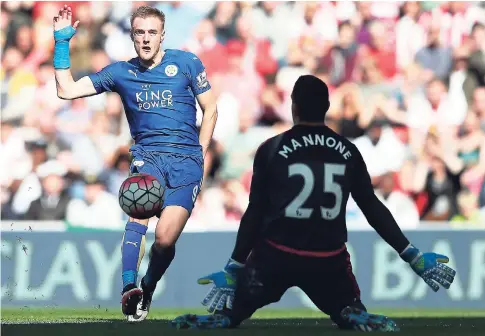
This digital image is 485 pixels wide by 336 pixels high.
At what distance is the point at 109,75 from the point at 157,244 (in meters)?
1.42

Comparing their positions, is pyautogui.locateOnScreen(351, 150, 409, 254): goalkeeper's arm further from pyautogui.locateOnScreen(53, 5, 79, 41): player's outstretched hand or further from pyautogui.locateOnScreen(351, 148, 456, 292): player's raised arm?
pyautogui.locateOnScreen(53, 5, 79, 41): player's outstretched hand

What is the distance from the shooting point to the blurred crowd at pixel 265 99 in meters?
13.3

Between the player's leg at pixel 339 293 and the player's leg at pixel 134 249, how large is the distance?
1.58m

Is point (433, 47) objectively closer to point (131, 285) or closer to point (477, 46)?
point (477, 46)

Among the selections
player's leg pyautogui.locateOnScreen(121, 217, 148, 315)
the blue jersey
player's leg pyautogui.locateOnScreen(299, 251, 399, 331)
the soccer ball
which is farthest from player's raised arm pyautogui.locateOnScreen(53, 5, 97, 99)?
player's leg pyautogui.locateOnScreen(299, 251, 399, 331)

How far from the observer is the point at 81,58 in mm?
14359

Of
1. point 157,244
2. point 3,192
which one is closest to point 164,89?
point 157,244

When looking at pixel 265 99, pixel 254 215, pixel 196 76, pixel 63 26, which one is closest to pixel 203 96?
pixel 196 76

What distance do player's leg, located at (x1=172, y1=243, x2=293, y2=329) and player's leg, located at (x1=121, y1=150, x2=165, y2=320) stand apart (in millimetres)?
1049

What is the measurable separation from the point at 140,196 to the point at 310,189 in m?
1.87

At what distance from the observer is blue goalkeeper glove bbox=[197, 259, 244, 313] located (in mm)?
6258

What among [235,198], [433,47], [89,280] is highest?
[433,47]

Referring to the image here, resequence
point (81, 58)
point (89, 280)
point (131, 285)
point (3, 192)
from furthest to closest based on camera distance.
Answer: point (81, 58)
point (3, 192)
point (89, 280)
point (131, 285)

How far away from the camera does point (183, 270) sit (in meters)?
12.1
